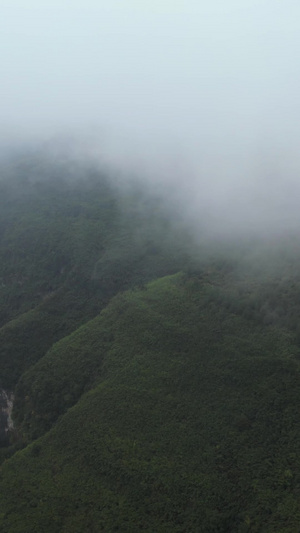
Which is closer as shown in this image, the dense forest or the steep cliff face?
the dense forest

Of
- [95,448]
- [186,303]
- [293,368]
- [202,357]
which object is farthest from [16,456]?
[293,368]

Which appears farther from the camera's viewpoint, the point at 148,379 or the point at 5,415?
the point at 5,415

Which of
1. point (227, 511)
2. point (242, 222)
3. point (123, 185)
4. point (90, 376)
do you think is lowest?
point (227, 511)

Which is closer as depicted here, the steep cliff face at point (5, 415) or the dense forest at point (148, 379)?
the dense forest at point (148, 379)

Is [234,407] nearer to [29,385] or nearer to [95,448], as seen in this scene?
[95,448]
